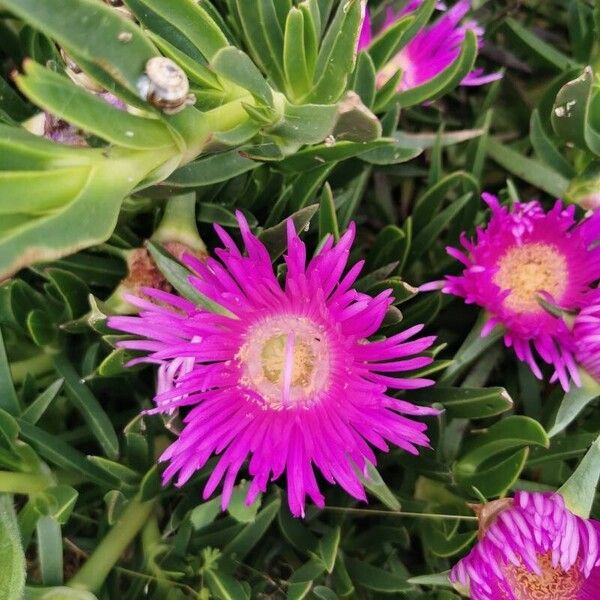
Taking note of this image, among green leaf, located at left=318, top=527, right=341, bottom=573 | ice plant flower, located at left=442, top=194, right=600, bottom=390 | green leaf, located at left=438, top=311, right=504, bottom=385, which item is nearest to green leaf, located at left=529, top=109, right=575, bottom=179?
ice plant flower, located at left=442, top=194, right=600, bottom=390

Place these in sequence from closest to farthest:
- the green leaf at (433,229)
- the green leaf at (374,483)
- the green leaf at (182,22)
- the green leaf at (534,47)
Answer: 1. the green leaf at (182,22)
2. the green leaf at (374,483)
3. the green leaf at (433,229)
4. the green leaf at (534,47)

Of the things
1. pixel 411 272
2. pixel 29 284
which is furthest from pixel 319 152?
pixel 29 284

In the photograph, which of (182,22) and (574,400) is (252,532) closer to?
(574,400)

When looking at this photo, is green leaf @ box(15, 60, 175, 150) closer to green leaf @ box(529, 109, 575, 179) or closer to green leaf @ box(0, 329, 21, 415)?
green leaf @ box(0, 329, 21, 415)

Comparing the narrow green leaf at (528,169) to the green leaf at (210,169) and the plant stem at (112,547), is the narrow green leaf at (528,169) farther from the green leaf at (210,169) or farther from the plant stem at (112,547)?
the plant stem at (112,547)

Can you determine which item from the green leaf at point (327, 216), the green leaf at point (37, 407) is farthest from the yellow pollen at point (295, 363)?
the green leaf at point (37, 407)

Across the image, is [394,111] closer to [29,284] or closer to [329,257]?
[329,257]

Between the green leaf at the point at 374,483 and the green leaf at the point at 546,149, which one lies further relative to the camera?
the green leaf at the point at 546,149

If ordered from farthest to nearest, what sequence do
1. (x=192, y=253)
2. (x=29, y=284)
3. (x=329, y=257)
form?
1. (x=29, y=284)
2. (x=192, y=253)
3. (x=329, y=257)
